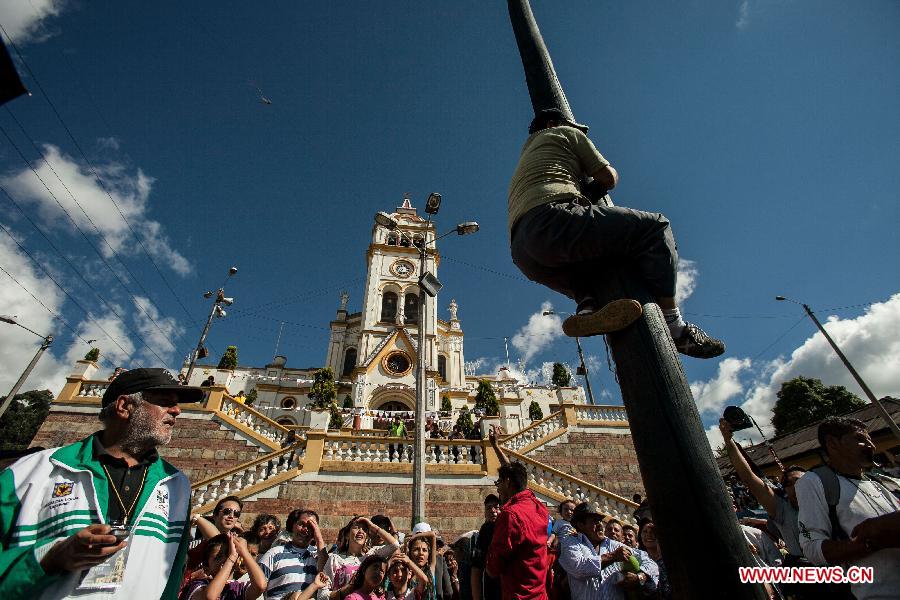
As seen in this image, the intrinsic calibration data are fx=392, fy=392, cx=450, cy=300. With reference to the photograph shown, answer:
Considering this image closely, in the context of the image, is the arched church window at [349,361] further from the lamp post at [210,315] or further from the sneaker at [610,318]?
the sneaker at [610,318]

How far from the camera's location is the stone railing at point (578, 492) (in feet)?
31.2

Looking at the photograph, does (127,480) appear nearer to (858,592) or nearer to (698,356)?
(698,356)

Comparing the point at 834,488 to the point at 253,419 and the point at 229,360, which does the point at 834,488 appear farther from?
the point at 229,360

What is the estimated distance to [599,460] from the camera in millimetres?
11852

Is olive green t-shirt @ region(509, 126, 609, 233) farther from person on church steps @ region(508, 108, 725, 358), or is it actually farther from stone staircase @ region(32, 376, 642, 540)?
stone staircase @ region(32, 376, 642, 540)

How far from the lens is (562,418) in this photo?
510 inches

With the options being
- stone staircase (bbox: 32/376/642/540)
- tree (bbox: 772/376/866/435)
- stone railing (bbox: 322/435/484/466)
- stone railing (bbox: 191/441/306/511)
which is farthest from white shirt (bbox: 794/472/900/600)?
tree (bbox: 772/376/866/435)

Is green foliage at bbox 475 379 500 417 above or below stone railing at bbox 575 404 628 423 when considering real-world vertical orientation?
above

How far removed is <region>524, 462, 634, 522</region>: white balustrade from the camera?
9.52m

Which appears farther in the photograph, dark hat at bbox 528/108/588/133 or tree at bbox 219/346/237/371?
tree at bbox 219/346/237/371

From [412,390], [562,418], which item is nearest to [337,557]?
[562,418]

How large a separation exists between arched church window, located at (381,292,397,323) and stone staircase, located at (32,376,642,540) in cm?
1746

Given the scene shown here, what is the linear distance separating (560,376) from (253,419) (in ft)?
72.5

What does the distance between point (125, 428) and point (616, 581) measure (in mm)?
4360
